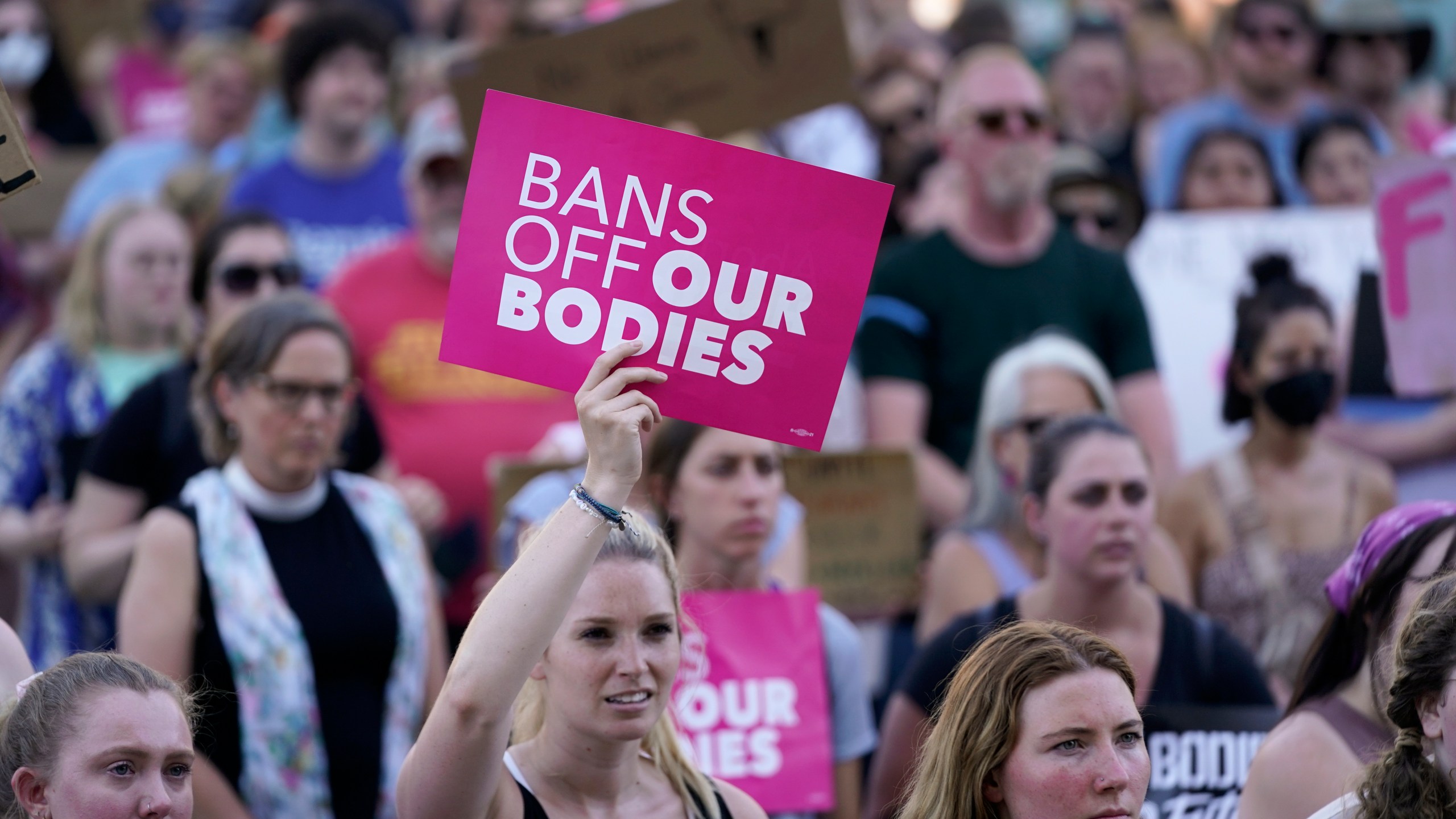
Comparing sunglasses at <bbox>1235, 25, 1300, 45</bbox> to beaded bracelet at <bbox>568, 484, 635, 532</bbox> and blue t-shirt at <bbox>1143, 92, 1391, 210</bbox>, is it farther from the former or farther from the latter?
beaded bracelet at <bbox>568, 484, 635, 532</bbox>

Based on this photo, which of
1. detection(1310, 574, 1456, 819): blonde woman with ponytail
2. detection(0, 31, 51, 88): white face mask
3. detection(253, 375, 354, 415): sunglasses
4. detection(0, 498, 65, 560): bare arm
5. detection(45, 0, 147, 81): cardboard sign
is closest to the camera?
detection(1310, 574, 1456, 819): blonde woman with ponytail

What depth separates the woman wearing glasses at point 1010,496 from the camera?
492 centimetres

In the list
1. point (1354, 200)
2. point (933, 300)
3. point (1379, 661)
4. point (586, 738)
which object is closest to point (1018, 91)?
point (933, 300)

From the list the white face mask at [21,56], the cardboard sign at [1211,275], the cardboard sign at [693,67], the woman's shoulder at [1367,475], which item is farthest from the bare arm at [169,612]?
the white face mask at [21,56]

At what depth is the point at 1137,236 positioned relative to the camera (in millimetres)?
7562

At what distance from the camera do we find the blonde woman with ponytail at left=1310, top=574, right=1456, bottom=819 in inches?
112

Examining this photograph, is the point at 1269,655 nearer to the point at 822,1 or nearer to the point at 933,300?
the point at 933,300

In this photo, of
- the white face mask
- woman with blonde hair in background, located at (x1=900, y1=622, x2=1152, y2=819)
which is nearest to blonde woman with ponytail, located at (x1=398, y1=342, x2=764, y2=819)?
woman with blonde hair in background, located at (x1=900, y1=622, x2=1152, y2=819)

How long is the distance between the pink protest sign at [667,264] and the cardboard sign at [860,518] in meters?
2.62

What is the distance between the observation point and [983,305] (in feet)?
20.0

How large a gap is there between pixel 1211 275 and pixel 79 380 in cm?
440

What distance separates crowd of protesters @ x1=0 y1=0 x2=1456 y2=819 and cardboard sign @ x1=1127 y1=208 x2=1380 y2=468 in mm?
101

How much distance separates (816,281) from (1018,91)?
11.8 feet

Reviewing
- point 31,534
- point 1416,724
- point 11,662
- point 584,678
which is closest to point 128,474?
point 31,534
